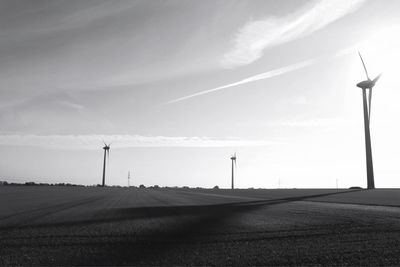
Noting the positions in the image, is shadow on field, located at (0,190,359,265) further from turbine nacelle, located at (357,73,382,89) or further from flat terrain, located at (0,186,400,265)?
turbine nacelle, located at (357,73,382,89)

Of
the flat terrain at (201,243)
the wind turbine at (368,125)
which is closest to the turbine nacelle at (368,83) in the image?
the wind turbine at (368,125)

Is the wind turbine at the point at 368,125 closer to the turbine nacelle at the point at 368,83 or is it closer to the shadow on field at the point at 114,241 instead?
the turbine nacelle at the point at 368,83

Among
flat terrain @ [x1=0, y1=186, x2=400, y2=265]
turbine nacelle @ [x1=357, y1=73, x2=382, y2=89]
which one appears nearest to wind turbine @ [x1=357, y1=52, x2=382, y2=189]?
turbine nacelle @ [x1=357, y1=73, x2=382, y2=89]

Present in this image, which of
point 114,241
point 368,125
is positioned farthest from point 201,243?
point 368,125

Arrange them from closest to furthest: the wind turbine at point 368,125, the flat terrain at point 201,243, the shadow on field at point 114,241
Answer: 1. the flat terrain at point 201,243
2. the shadow on field at point 114,241
3. the wind turbine at point 368,125

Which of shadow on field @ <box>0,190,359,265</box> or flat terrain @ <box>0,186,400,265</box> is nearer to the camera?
flat terrain @ <box>0,186,400,265</box>

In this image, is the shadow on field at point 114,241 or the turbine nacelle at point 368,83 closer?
the shadow on field at point 114,241

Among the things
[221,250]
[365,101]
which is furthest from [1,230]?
[365,101]

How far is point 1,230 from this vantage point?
50.6 feet

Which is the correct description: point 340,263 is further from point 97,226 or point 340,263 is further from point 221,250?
point 97,226

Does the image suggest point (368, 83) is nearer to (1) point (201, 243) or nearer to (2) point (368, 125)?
(2) point (368, 125)

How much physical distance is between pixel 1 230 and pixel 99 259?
7.62 meters

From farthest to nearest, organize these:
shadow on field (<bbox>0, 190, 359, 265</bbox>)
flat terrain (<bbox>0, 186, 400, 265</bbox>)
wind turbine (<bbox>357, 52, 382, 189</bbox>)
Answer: wind turbine (<bbox>357, 52, 382, 189</bbox>)
shadow on field (<bbox>0, 190, 359, 265</bbox>)
flat terrain (<bbox>0, 186, 400, 265</bbox>)

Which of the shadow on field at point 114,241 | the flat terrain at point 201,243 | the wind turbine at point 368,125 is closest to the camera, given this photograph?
the flat terrain at point 201,243
